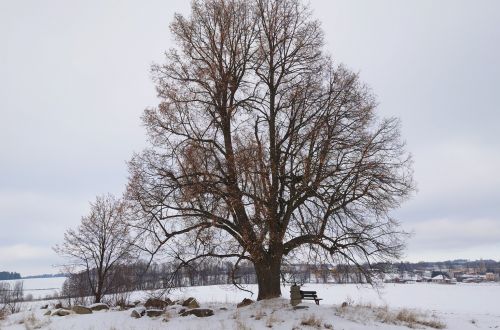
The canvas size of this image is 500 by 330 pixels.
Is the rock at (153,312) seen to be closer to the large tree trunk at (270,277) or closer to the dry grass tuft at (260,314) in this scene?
the dry grass tuft at (260,314)

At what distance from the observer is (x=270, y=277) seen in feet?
55.2

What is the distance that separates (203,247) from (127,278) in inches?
749

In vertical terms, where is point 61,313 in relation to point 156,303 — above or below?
below

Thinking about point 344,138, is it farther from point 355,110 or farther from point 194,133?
point 194,133

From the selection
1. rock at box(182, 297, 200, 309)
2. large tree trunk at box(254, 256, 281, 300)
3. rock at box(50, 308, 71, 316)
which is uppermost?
large tree trunk at box(254, 256, 281, 300)

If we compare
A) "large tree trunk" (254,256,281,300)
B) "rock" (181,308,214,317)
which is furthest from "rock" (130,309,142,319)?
"large tree trunk" (254,256,281,300)

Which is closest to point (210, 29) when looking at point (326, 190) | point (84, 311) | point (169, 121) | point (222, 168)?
point (169, 121)

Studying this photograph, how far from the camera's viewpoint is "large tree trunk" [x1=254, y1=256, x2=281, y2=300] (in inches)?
659

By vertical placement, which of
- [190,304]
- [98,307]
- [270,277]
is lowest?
[98,307]

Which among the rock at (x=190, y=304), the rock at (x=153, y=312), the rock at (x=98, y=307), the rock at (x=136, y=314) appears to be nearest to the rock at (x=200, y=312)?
the rock at (x=153, y=312)

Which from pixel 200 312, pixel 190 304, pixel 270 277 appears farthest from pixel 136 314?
pixel 270 277

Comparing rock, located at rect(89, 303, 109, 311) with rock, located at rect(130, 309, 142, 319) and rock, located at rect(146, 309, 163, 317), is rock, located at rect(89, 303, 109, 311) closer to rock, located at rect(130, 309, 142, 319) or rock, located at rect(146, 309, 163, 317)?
rock, located at rect(130, 309, 142, 319)

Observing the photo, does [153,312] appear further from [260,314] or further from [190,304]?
[260,314]

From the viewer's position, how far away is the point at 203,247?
16.7 m
